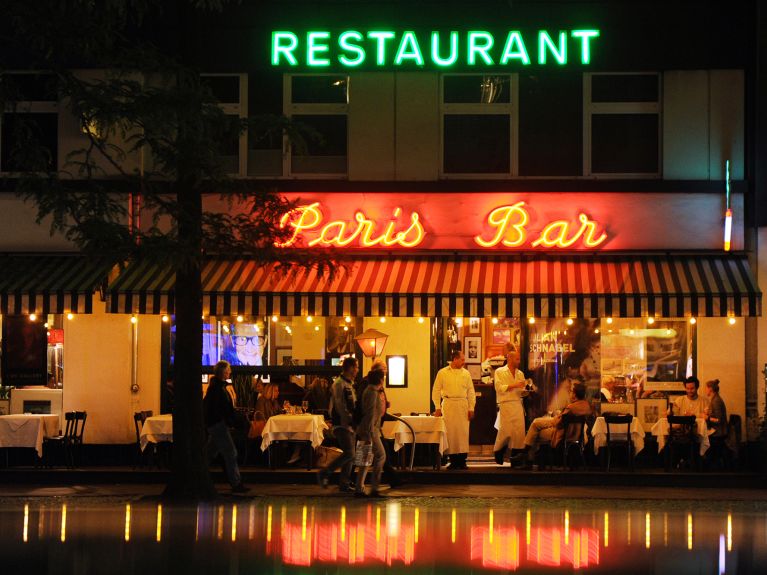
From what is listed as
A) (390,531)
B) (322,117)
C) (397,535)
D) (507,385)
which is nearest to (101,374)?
(322,117)

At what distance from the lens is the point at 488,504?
16.5m

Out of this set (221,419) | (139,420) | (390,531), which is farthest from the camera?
(139,420)

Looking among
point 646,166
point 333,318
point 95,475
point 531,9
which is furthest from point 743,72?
point 95,475

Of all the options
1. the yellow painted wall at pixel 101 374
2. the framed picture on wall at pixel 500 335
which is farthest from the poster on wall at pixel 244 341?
the framed picture on wall at pixel 500 335

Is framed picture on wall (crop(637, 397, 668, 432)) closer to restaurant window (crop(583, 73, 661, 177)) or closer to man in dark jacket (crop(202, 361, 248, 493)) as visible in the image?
restaurant window (crop(583, 73, 661, 177))

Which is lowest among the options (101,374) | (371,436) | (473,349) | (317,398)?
(371,436)

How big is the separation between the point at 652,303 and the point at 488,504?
4.84m

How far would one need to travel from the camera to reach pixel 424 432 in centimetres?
1947

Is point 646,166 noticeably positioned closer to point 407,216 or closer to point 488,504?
point 407,216

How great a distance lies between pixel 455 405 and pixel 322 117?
5.75 m

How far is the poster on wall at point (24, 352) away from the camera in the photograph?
2100 cm

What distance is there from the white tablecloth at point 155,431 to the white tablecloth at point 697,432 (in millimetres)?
8245

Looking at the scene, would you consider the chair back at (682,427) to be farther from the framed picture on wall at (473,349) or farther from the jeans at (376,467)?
the jeans at (376,467)

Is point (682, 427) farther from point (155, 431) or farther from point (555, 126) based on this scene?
point (155, 431)
